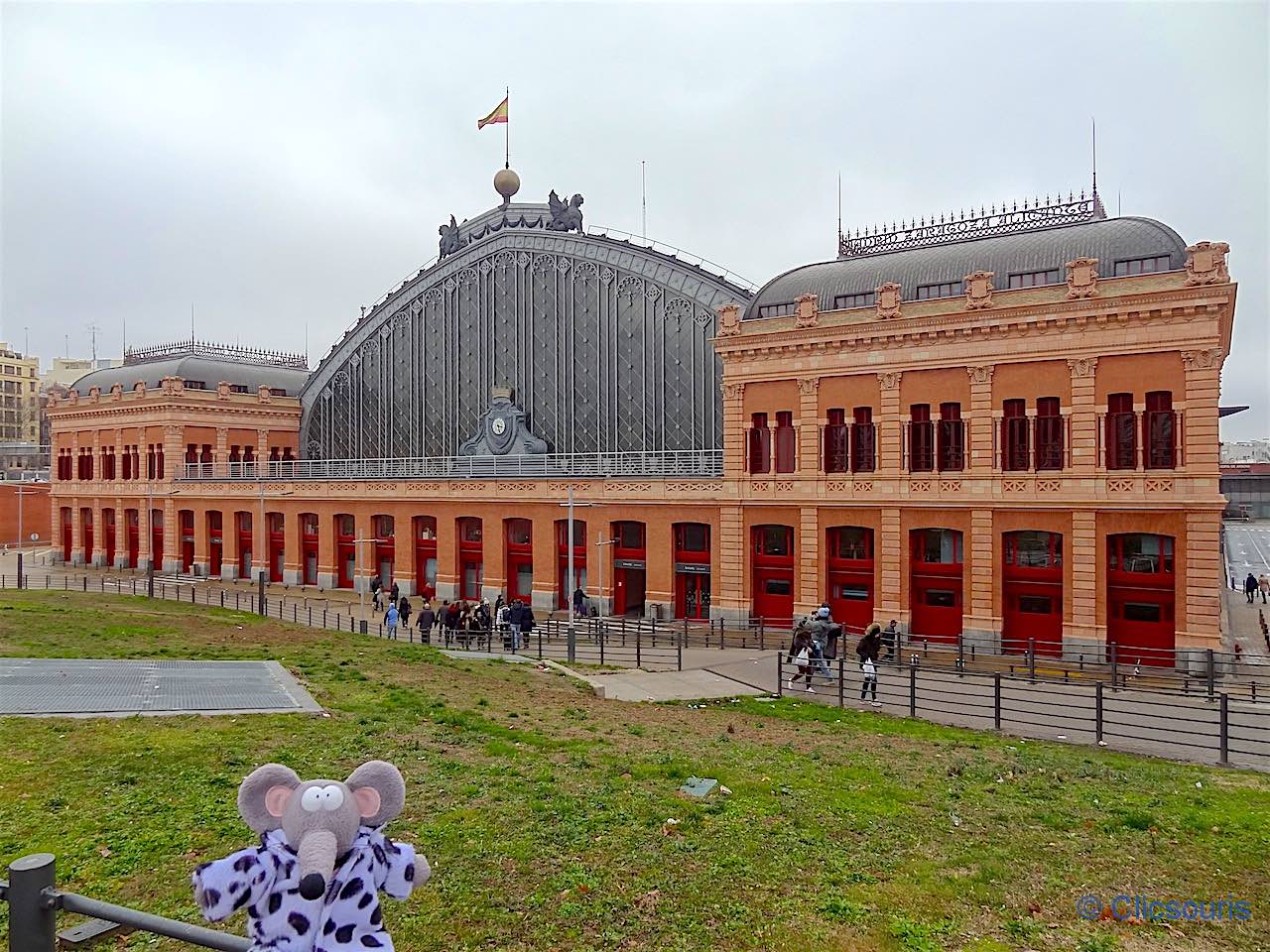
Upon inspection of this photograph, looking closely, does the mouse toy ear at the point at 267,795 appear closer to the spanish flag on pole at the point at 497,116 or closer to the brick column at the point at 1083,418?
the brick column at the point at 1083,418

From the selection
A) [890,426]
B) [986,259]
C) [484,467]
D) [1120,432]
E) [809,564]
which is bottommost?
[809,564]

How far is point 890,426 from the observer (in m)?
36.0

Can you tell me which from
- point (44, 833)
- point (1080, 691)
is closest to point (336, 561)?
point (1080, 691)

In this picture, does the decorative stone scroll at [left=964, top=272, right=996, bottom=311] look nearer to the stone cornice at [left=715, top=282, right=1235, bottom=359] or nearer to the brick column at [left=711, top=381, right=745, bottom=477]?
the stone cornice at [left=715, top=282, right=1235, bottom=359]

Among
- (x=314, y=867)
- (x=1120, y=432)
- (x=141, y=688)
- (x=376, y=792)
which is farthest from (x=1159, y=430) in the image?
(x=314, y=867)

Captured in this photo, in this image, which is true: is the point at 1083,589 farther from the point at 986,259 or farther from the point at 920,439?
the point at 986,259

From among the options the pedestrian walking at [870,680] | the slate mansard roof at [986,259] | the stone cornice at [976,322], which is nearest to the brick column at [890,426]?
the stone cornice at [976,322]

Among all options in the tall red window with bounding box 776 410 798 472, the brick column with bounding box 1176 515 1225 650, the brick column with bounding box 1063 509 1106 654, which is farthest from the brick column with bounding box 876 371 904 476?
the brick column with bounding box 1176 515 1225 650

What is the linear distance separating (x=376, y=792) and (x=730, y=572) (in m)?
35.0

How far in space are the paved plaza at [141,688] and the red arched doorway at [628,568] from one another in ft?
78.7

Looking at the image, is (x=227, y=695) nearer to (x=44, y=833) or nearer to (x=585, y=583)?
(x=44, y=833)

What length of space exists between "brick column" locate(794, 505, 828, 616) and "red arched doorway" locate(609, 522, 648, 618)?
8.95 m

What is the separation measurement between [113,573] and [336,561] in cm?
2290

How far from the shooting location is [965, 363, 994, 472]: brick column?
3391cm
